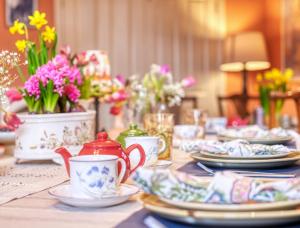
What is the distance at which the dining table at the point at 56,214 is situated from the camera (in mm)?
829

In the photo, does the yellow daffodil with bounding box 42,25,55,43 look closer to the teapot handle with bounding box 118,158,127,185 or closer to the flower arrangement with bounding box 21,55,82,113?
the flower arrangement with bounding box 21,55,82,113

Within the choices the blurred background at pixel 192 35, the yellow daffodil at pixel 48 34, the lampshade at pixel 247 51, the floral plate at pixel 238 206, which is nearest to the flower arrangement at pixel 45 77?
the yellow daffodil at pixel 48 34

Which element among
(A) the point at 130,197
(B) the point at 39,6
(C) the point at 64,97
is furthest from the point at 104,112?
(A) the point at 130,197

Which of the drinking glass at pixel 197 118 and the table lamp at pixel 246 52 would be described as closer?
the drinking glass at pixel 197 118

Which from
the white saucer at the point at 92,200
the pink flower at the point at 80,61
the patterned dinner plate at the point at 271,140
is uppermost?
the pink flower at the point at 80,61

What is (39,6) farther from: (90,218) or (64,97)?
(90,218)

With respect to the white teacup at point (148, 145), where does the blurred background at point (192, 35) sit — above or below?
above

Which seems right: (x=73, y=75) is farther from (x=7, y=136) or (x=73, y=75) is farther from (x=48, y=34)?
(x=7, y=136)

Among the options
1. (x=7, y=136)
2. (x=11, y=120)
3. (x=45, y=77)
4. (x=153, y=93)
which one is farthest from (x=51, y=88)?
(x=153, y=93)

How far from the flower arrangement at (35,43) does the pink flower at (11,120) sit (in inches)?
7.7

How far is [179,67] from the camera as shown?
5465mm

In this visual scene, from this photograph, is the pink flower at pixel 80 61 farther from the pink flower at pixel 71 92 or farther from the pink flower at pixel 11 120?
the pink flower at pixel 11 120

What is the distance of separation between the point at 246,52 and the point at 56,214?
13.8ft

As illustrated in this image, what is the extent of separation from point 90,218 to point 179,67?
467cm
